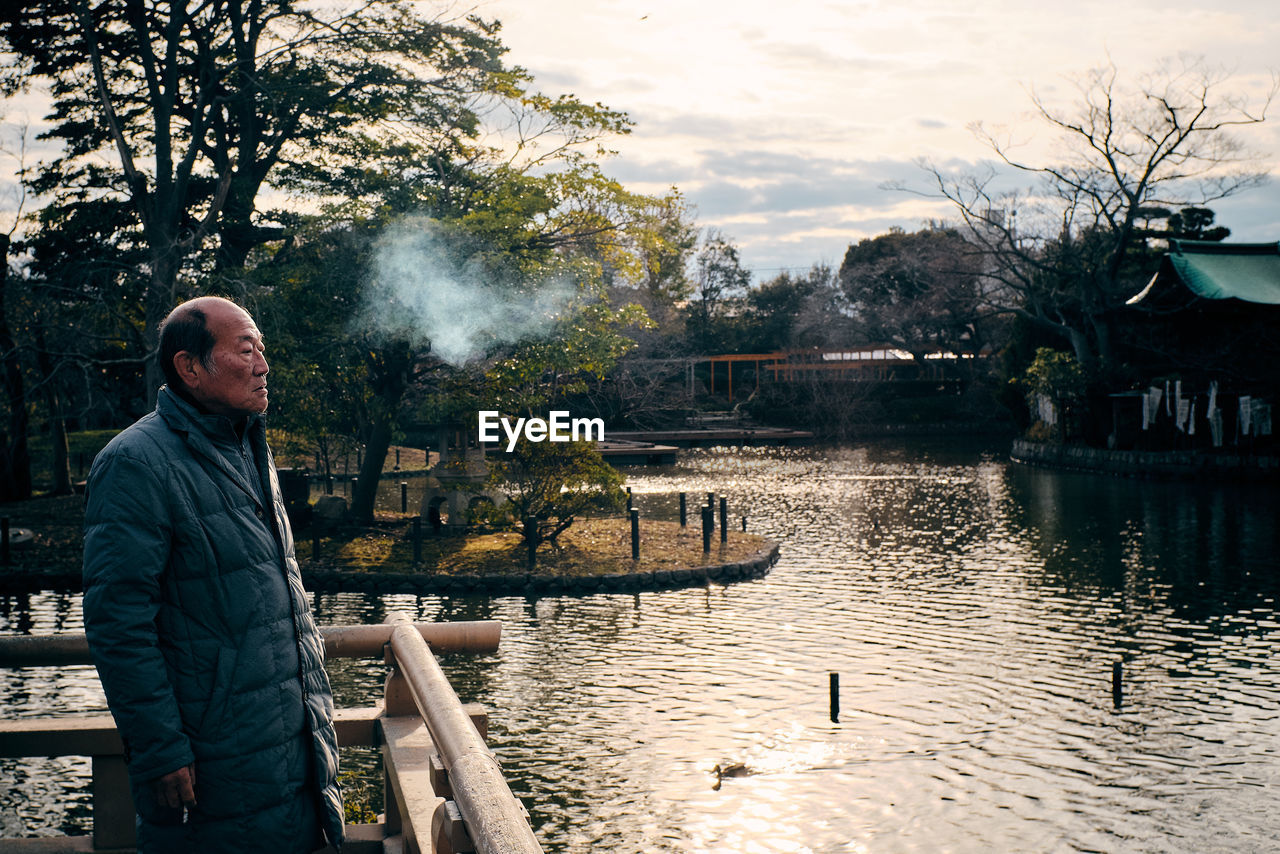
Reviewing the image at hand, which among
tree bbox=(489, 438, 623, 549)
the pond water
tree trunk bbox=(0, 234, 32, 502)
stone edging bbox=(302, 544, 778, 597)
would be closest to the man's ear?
the pond water

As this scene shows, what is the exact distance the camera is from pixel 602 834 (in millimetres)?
7867

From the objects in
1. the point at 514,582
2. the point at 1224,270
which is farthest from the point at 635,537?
the point at 1224,270

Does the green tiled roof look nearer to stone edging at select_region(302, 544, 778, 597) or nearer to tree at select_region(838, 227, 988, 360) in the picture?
tree at select_region(838, 227, 988, 360)

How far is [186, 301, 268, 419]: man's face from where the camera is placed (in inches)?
115

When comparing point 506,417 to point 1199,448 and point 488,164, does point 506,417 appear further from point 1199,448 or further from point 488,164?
point 1199,448

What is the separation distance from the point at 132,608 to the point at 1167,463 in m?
35.1

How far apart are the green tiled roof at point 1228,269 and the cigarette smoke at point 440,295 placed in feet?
85.5

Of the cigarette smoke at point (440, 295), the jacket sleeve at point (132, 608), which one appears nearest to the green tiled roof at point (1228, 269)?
the cigarette smoke at point (440, 295)

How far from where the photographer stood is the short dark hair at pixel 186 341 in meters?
2.89

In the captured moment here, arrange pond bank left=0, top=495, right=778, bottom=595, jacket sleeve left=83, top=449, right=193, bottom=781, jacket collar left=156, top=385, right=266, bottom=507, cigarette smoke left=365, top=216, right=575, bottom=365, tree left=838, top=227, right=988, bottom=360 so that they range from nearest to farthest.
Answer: jacket sleeve left=83, top=449, right=193, bottom=781
jacket collar left=156, top=385, right=266, bottom=507
pond bank left=0, top=495, right=778, bottom=595
cigarette smoke left=365, top=216, right=575, bottom=365
tree left=838, top=227, right=988, bottom=360

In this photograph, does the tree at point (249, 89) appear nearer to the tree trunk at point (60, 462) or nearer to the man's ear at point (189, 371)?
the tree trunk at point (60, 462)

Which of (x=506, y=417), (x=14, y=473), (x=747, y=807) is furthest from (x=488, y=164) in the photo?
(x=747, y=807)

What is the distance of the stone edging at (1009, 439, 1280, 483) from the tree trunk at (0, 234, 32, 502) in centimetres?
2989

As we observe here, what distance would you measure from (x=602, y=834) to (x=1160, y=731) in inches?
218
